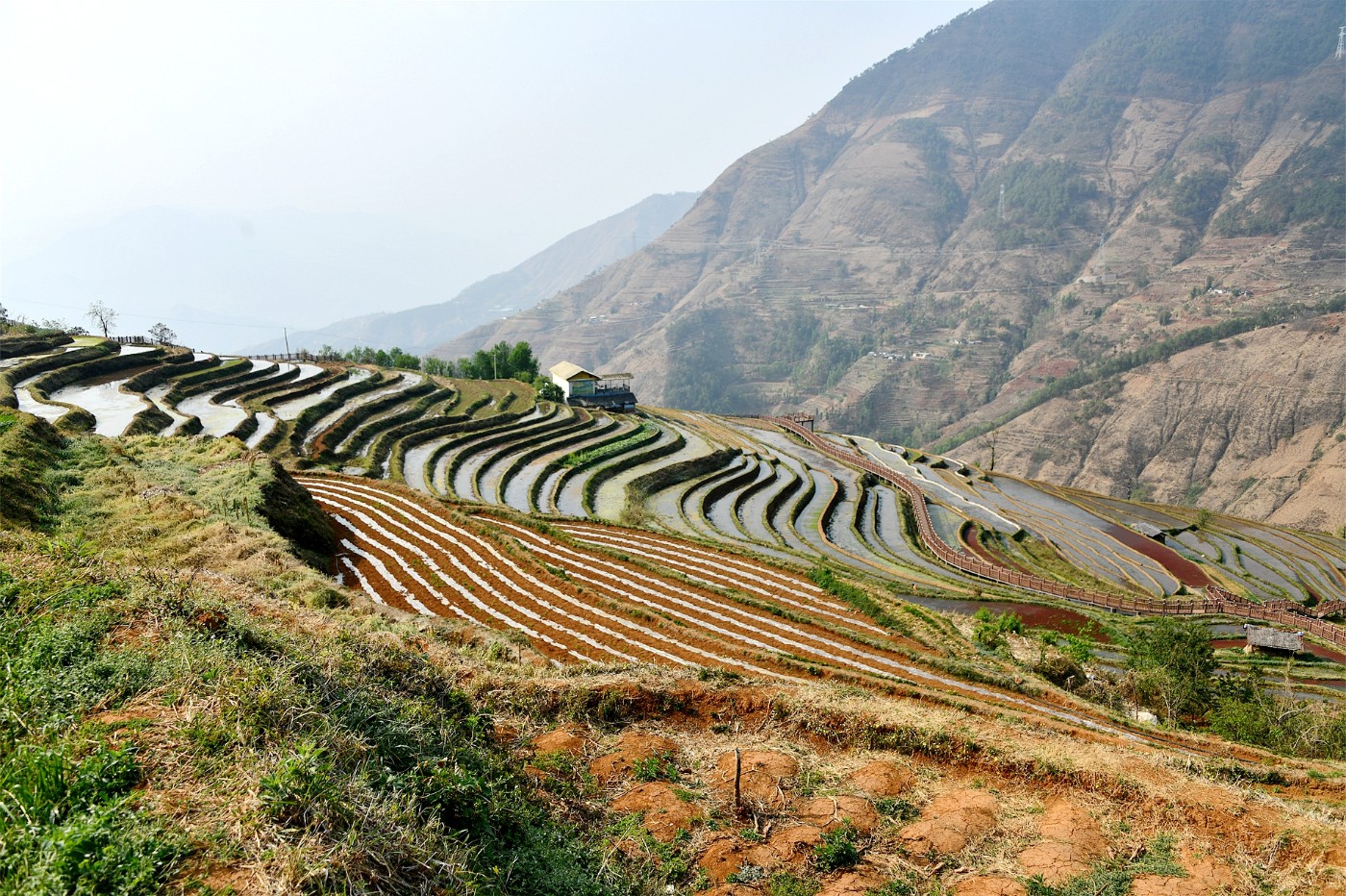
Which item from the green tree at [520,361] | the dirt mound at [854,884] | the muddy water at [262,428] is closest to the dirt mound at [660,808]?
the dirt mound at [854,884]

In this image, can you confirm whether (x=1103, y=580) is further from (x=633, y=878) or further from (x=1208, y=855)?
(x=633, y=878)

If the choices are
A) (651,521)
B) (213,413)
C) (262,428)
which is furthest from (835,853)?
(213,413)

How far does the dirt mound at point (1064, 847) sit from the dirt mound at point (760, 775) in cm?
291

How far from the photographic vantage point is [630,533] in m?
29.5

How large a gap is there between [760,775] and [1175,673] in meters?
17.1

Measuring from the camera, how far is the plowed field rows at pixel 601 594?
1678 cm

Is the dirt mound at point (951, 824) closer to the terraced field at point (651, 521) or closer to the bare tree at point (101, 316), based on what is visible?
the terraced field at point (651, 521)

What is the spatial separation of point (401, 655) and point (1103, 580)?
42956mm

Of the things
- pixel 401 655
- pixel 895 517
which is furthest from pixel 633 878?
pixel 895 517

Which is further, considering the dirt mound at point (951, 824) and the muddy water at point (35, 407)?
the muddy water at point (35, 407)

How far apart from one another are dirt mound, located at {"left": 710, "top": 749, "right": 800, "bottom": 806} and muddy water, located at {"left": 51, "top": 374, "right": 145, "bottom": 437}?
33.6 meters

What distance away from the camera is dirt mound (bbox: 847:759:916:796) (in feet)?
29.7

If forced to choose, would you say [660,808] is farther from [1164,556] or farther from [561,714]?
[1164,556]

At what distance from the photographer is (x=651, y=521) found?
35156mm
